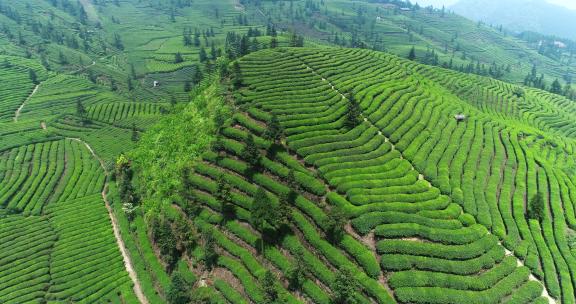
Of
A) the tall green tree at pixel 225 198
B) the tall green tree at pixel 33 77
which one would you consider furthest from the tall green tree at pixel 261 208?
the tall green tree at pixel 33 77

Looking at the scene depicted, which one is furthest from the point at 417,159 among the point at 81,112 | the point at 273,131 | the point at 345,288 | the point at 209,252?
the point at 81,112

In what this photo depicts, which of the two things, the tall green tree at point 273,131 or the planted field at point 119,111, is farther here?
the planted field at point 119,111

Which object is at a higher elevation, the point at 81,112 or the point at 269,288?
the point at 269,288

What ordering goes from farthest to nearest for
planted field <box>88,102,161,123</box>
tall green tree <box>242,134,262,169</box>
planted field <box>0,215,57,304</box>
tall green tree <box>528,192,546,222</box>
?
1. planted field <box>88,102,161,123</box>
2. planted field <box>0,215,57,304</box>
3. tall green tree <box>242,134,262,169</box>
4. tall green tree <box>528,192,546,222</box>

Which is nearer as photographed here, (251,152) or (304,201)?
(304,201)

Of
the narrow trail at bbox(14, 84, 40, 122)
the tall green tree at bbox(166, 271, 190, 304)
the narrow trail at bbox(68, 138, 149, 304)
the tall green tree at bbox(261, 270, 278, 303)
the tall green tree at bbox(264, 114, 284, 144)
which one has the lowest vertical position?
the narrow trail at bbox(68, 138, 149, 304)

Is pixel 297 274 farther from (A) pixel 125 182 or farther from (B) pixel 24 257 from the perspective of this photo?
(B) pixel 24 257

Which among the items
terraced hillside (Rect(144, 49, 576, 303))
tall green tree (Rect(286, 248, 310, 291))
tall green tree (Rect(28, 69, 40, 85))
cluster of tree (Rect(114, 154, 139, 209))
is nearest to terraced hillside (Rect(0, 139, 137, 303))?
cluster of tree (Rect(114, 154, 139, 209))

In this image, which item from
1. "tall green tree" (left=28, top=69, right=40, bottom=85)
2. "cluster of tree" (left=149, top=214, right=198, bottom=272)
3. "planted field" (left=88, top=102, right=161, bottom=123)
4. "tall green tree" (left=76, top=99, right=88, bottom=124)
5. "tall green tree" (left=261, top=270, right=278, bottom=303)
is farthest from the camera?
"tall green tree" (left=28, top=69, right=40, bottom=85)

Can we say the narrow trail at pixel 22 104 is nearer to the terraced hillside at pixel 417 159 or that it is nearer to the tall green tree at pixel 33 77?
the tall green tree at pixel 33 77

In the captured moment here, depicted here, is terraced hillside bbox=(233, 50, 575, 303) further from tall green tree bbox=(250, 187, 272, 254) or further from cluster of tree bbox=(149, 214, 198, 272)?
cluster of tree bbox=(149, 214, 198, 272)

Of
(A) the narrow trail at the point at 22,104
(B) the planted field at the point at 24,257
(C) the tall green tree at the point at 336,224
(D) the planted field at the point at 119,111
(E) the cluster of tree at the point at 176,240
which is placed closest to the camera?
(C) the tall green tree at the point at 336,224
